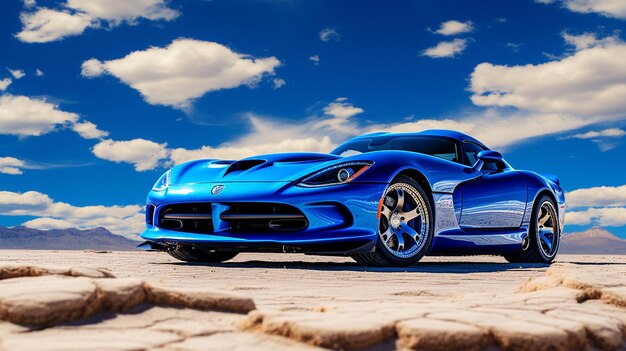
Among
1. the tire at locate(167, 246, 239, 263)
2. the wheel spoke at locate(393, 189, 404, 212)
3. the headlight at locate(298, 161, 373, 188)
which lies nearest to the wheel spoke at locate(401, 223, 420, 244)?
the wheel spoke at locate(393, 189, 404, 212)

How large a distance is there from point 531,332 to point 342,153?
5.42 metres

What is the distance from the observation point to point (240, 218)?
6.05m

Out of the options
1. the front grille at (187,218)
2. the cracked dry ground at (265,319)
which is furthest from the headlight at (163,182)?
the cracked dry ground at (265,319)

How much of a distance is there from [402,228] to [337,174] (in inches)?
30.8

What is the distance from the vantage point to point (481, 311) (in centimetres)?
264

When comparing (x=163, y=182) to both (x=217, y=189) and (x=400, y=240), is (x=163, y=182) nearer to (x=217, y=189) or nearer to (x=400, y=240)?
(x=217, y=189)

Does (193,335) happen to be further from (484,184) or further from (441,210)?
(484,184)

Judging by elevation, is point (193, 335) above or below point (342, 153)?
below

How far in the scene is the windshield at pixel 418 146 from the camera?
7.53 m

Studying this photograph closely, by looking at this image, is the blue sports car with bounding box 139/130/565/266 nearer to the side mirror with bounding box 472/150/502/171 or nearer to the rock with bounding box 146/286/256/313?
the side mirror with bounding box 472/150/502/171

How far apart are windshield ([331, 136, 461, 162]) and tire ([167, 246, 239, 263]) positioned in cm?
161

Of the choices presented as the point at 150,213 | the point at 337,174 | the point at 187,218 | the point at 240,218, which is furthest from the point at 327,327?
the point at 150,213

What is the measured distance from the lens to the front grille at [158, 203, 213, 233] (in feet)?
20.7

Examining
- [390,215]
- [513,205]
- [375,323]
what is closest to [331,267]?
[390,215]
